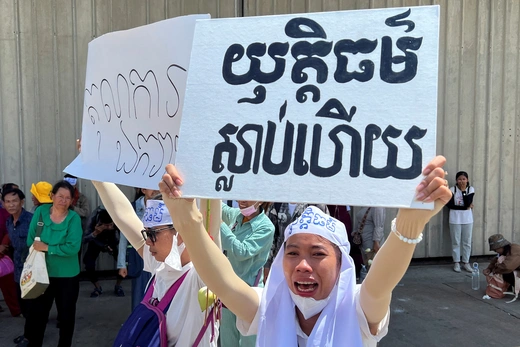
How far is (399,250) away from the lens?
1.64m

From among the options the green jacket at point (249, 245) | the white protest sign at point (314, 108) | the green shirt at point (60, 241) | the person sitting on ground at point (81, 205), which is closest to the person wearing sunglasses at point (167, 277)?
the green jacket at point (249, 245)

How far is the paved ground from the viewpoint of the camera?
5719mm

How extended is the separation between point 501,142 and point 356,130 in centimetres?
893

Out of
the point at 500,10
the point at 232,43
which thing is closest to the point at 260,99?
the point at 232,43

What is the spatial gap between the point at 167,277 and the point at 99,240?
4.76 m

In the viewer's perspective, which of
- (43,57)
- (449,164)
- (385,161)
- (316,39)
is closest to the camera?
(385,161)

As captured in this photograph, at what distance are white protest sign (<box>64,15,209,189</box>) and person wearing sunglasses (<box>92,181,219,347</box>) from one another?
1.37ft

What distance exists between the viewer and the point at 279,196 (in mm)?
1632

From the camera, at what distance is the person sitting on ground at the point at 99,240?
23.1 ft

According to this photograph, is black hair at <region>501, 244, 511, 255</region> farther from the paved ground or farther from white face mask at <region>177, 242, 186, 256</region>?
white face mask at <region>177, 242, 186, 256</region>

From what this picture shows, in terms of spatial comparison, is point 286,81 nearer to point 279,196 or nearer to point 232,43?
point 232,43

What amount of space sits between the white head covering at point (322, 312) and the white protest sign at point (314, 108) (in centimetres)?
39

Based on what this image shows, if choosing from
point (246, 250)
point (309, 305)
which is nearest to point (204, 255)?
point (309, 305)

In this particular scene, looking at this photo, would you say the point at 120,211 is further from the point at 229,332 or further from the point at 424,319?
the point at 424,319
